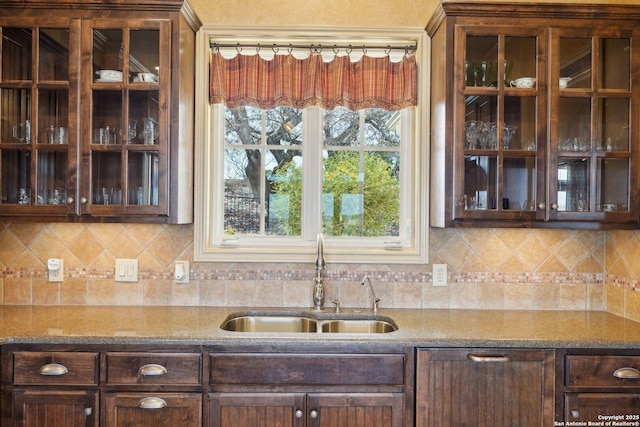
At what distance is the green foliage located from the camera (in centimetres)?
258

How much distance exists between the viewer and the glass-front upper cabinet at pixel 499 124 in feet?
7.03

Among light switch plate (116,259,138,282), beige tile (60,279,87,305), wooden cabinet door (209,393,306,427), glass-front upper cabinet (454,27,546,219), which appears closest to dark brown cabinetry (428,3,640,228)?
glass-front upper cabinet (454,27,546,219)

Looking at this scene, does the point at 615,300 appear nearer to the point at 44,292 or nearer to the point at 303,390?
the point at 303,390

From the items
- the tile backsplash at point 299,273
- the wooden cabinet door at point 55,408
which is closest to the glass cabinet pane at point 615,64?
the tile backsplash at point 299,273

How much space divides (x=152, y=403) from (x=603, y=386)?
183cm

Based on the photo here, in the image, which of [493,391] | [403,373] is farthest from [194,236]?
[493,391]

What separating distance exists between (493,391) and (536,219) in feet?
2.67

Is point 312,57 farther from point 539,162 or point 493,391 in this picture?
point 493,391

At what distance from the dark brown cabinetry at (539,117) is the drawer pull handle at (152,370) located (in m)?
1.43

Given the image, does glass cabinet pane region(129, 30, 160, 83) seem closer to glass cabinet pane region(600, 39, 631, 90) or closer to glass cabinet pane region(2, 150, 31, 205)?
glass cabinet pane region(2, 150, 31, 205)

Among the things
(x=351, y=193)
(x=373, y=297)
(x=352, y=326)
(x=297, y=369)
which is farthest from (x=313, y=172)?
(x=297, y=369)

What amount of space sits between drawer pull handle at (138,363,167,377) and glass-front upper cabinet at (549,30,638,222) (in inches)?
73.2

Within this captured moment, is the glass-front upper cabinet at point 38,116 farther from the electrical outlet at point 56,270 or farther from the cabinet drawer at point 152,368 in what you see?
the cabinet drawer at point 152,368

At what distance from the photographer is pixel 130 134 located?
7.09 ft
